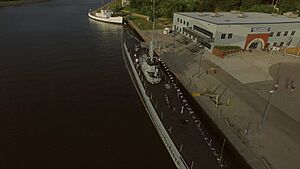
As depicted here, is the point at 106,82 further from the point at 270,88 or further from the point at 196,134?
the point at 270,88

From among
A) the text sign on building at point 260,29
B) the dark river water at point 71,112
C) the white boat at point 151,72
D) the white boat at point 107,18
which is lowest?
the dark river water at point 71,112

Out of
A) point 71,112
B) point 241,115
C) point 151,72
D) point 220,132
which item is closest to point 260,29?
point 241,115

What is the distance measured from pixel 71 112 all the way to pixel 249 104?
3224 cm

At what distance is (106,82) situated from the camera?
5088 centimetres

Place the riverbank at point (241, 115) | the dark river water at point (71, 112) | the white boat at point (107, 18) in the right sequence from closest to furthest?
the riverbank at point (241, 115) < the dark river water at point (71, 112) < the white boat at point (107, 18)

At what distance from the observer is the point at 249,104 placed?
4162 centimetres

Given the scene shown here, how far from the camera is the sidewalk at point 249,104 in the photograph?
31308 mm

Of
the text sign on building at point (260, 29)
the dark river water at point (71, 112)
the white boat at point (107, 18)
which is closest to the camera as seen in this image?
the dark river water at point (71, 112)

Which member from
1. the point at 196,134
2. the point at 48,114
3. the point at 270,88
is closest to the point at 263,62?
the point at 270,88

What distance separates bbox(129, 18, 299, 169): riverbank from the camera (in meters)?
30.7

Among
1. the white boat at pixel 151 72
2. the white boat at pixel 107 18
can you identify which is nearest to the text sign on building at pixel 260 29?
the white boat at pixel 151 72

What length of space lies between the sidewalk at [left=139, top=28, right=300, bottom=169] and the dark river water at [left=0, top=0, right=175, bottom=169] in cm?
1152

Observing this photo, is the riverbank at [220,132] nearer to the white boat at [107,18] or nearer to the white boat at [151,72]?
the white boat at [151,72]

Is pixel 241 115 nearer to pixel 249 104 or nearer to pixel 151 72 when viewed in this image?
pixel 249 104
